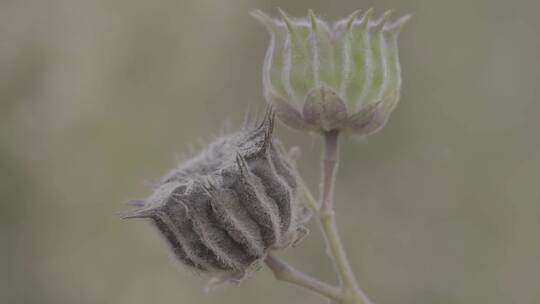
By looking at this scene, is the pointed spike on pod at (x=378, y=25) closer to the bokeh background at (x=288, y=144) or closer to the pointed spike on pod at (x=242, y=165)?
the pointed spike on pod at (x=242, y=165)

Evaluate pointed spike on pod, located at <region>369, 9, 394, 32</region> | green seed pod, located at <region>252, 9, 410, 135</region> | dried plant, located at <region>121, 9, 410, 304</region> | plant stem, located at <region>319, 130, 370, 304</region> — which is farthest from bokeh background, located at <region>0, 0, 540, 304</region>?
pointed spike on pod, located at <region>369, 9, 394, 32</region>

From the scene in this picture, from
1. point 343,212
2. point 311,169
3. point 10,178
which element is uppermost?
point 10,178

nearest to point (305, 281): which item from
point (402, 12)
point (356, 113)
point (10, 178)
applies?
point (356, 113)

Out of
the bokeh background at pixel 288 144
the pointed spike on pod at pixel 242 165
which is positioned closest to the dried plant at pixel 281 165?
the pointed spike on pod at pixel 242 165

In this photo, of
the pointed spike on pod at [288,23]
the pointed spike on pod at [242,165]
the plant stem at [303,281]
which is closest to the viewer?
the pointed spike on pod at [242,165]

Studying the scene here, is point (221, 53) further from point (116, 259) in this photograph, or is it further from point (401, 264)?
point (401, 264)

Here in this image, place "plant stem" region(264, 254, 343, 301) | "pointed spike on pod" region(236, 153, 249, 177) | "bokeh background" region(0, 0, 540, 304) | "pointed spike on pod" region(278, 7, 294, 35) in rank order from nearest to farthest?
"pointed spike on pod" region(236, 153, 249, 177) → "pointed spike on pod" region(278, 7, 294, 35) → "plant stem" region(264, 254, 343, 301) → "bokeh background" region(0, 0, 540, 304)

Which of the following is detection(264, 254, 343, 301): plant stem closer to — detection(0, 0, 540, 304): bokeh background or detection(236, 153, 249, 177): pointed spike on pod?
detection(236, 153, 249, 177): pointed spike on pod
